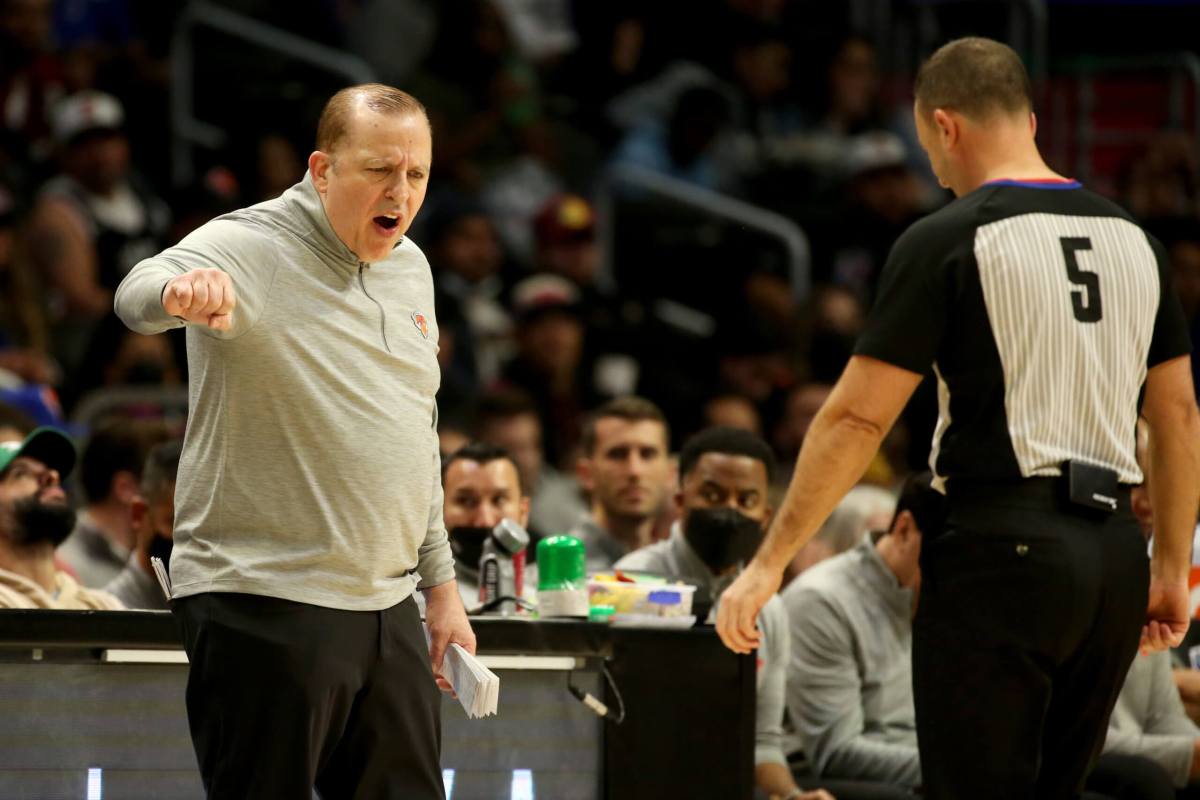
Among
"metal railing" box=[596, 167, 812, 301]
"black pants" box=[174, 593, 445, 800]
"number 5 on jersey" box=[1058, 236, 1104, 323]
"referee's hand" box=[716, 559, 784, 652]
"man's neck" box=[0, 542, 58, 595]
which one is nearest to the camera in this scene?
"black pants" box=[174, 593, 445, 800]

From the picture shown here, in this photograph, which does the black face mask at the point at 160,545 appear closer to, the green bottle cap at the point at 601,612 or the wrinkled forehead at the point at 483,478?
the wrinkled forehead at the point at 483,478

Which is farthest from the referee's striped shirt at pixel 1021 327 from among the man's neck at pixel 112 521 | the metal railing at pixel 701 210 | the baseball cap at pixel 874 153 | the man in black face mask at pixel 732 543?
the baseball cap at pixel 874 153

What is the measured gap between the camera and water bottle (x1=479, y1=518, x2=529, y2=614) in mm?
4648

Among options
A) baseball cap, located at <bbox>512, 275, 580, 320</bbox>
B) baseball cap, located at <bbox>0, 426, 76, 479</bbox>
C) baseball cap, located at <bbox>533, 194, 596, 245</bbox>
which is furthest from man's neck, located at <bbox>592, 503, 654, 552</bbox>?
baseball cap, located at <bbox>533, 194, 596, 245</bbox>

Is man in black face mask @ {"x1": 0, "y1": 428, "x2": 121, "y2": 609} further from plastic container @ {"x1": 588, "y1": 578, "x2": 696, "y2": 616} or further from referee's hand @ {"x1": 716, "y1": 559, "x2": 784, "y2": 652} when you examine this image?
referee's hand @ {"x1": 716, "y1": 559, "x2": 784, "y2": 652}

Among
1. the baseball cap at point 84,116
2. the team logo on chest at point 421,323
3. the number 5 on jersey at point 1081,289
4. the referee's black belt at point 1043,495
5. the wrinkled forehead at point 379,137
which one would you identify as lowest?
the referee's black belt at point 1043,495

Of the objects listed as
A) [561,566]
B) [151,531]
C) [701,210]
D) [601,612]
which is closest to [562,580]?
[561,566]

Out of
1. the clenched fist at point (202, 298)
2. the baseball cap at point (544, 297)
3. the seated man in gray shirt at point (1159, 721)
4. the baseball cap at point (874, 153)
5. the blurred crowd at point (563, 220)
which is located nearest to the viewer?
the clenched fist at point (202, 298)

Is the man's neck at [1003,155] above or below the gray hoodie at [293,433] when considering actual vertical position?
above

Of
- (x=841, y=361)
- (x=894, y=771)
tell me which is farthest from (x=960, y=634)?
(x=841, y=361)

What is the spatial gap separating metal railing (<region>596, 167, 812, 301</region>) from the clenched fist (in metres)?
7.49

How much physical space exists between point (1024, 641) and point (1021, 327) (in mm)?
570

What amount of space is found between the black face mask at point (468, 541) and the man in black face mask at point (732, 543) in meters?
0.43

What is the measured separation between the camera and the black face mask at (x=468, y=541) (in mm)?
5559
